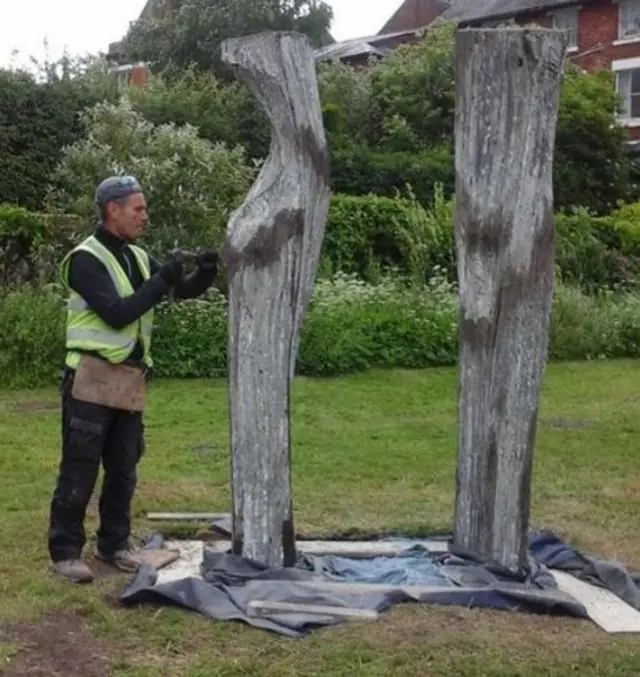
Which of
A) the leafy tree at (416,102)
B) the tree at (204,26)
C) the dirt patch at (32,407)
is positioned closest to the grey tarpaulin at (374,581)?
the dirt patch at (32,407)

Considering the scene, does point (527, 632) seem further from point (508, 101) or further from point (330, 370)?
point (330, 370)

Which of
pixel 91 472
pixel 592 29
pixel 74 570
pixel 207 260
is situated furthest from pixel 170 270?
pixel 592 29

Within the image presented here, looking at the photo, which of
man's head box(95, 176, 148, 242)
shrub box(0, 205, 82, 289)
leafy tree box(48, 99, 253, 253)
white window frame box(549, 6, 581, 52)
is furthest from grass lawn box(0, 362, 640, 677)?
white window frame box(549, 6, 581, 52)

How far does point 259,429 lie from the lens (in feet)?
19.9

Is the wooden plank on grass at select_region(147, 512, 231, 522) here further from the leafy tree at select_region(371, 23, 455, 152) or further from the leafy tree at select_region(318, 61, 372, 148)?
the leafy tree at select_region(318, 61, 372, 148)

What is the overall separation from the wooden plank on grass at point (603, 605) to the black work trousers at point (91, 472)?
7.04 ft

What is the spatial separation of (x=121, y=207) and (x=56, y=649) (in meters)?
2.06

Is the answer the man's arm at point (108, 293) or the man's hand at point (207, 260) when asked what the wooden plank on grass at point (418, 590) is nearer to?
the man's arm at point (108, 293)

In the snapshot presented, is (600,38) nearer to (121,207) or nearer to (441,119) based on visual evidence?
(441,119)

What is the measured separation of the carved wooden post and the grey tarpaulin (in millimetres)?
201

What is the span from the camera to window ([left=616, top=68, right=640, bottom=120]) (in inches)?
1513

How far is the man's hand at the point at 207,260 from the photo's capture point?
234 inches

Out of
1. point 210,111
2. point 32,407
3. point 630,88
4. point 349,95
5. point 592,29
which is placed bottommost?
point 32,407

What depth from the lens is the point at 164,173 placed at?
15250 millimetres
